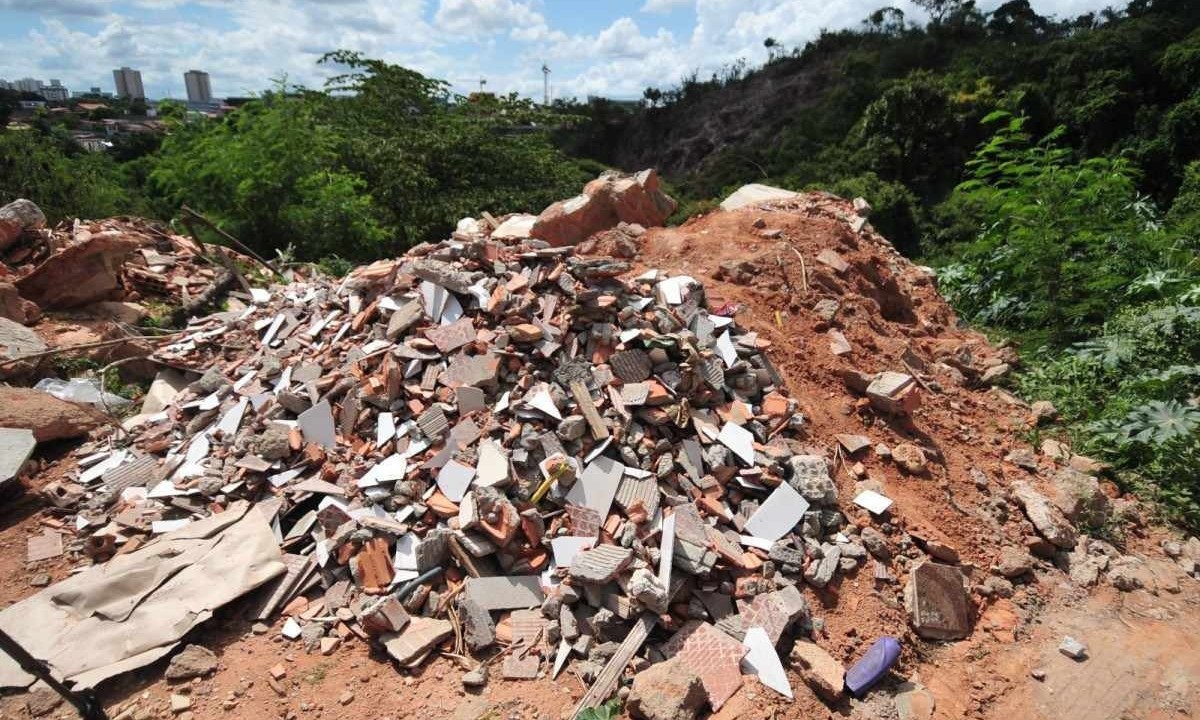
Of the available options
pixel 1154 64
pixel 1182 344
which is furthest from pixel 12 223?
pixel 1154 64

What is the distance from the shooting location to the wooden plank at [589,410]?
4090 millimetres

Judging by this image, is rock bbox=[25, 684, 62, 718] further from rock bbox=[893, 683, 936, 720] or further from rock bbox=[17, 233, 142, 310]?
rock bbox=[17, 233, 142, 310]

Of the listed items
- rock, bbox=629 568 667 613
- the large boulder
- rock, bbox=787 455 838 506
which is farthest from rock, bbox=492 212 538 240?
rock, bbox=629 568 667 613

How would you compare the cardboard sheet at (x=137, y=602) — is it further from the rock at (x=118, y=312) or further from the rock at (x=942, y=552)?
the rock at (x=118, y=312)

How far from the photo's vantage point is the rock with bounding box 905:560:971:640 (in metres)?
3.67

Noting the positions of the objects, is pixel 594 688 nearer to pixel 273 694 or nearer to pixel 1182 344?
pixel 273 694

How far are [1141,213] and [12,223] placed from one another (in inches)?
535

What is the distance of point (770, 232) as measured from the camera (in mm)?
6680

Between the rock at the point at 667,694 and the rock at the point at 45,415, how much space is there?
5093 mm

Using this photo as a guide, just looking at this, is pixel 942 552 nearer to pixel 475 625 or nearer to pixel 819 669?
pixel 819 669

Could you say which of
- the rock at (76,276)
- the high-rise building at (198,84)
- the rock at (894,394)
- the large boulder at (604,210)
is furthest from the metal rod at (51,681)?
the high-rise building at (198,84)

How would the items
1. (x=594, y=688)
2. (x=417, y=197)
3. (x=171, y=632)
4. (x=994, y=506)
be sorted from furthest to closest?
1. (x=417, y=197)
2. (x=994, y=506)
3. (x=171, y=632)
4. (x=594, y=688)

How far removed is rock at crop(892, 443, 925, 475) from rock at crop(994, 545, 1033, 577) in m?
0.72

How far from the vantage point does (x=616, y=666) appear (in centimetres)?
324
